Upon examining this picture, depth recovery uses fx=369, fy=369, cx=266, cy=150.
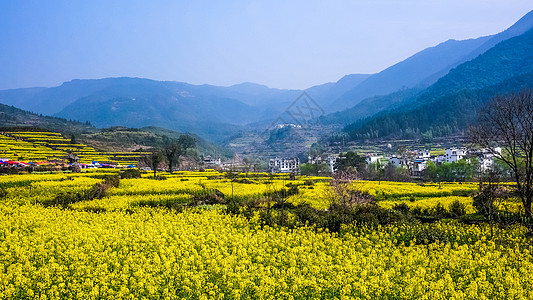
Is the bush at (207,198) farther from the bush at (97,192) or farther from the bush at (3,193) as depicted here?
the bush at (3,193)

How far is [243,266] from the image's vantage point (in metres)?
10.2

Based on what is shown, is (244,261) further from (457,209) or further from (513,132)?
(513,132)

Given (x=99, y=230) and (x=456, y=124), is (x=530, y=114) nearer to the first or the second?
(x=99, y=230)

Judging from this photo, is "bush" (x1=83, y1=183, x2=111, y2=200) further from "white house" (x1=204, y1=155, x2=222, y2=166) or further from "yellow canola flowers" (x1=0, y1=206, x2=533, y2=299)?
"white house" (x1=204, y1=155, x2=222, y2=166)

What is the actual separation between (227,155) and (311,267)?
15824cm

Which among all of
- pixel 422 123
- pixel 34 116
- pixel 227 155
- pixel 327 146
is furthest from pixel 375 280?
pixel 34 116

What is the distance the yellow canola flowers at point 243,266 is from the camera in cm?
899

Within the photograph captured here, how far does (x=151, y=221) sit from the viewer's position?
17.8 meters

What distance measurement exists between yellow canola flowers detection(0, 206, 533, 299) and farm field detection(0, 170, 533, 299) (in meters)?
0.04

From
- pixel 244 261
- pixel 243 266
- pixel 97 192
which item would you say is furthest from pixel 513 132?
pixel 97 192

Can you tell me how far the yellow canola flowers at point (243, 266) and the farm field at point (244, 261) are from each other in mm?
37

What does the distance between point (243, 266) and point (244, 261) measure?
0.50m

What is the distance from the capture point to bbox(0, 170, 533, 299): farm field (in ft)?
Result: 29.7

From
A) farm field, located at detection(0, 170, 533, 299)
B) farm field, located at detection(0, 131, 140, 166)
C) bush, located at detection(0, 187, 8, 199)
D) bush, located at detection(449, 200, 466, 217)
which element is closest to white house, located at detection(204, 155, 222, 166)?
farm field, located at detection(0, 131, 140, 166)
